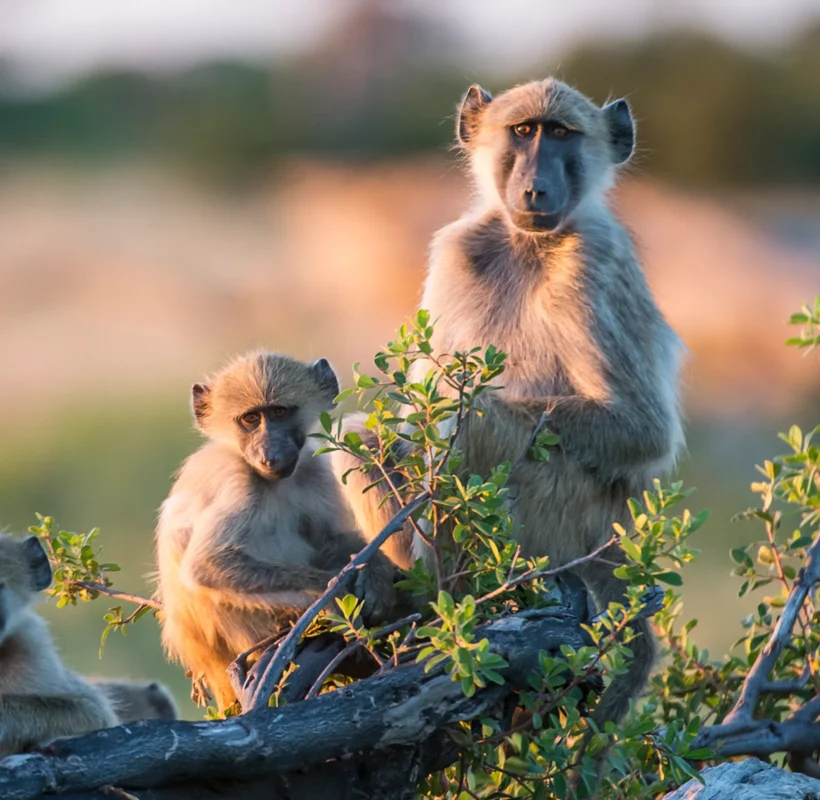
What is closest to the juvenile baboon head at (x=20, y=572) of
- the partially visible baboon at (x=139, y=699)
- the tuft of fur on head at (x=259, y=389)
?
the tuft of fur on head at (x=259, y=389)

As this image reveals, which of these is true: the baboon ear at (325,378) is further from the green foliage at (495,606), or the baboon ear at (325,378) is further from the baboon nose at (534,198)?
the baboon nose at (534,198)

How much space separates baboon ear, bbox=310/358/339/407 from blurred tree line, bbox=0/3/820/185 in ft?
43.4

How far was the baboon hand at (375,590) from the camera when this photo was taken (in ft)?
10.3

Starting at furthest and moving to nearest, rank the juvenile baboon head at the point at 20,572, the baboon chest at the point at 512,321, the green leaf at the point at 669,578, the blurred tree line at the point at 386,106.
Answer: the blurred tree line at the point at 386,106 < the baboon chest at the point at 512,321 < the juvenile baboon head at the point at 20,572 < the green leaf at the point at 669,578

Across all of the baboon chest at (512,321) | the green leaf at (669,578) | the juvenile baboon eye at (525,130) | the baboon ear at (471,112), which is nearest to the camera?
the green leaf at (669,578)

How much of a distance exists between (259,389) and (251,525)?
0.35 meters

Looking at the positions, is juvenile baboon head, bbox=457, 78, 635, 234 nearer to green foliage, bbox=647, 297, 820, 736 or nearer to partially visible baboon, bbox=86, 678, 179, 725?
green foliage, bbox=647, 297, 820, 736

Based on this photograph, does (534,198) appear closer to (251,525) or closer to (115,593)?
(251,525)

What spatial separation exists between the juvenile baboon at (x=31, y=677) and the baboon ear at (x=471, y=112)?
177 cm

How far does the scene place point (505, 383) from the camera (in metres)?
3.59

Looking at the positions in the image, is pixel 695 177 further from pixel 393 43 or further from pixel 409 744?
pixel 409 744

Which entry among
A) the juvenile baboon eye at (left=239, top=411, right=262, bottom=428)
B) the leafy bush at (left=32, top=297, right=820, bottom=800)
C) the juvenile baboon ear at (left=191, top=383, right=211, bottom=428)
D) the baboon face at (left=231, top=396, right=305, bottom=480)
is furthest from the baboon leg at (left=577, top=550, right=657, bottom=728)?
the juvenile baboon ear at (left=191, top=383, right=211, bottom=428)

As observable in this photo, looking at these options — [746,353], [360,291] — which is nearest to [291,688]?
Answer: [746,353]

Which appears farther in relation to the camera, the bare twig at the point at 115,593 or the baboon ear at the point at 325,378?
the baboon ear at the point at 325,378
